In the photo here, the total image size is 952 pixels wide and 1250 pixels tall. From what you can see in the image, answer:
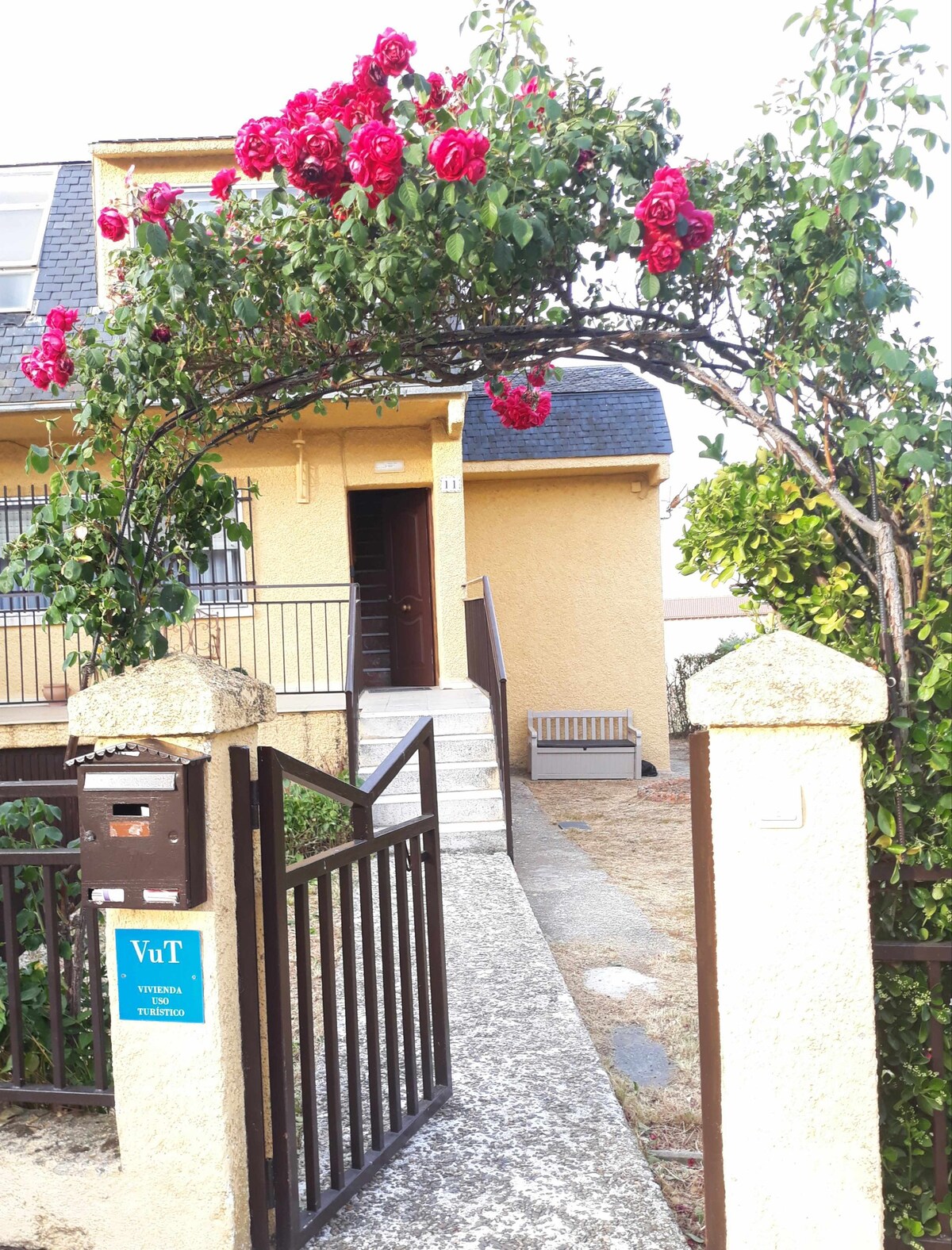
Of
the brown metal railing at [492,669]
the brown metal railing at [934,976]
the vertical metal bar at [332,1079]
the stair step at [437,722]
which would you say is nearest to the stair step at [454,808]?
the brown metal railing at [492,669]

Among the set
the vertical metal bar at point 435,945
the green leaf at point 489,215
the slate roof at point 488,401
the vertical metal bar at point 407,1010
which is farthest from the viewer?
the slate roof at point 488,401

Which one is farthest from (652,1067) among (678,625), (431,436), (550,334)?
(678,625)

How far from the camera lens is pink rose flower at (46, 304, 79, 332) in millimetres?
2953

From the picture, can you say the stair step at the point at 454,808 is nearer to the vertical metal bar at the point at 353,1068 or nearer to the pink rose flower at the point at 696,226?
the vertical metal bar at the point at 353,1068

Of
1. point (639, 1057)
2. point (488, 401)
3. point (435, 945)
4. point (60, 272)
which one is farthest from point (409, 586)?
point (435, 945)

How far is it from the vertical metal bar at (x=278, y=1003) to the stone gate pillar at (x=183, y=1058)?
0.09m

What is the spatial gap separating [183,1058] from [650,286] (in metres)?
2.09

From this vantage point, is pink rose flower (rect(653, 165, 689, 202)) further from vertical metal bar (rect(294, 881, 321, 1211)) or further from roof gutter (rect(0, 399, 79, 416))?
roof gutter (rect(0, 399, 79, 416))

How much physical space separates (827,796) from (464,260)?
143 centimetres

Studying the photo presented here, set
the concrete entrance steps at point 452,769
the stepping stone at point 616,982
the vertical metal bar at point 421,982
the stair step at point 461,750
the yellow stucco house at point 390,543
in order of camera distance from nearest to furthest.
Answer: the vertical metal bar at point 421,982 → the stepping stone at point 616,982 → the concrete entrance steps at point 452,769 → the stair step at point 461,750 → the yellow stucco house at point 390,543

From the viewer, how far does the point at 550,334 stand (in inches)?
106

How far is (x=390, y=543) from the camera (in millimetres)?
11539

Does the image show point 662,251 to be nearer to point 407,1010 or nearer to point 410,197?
point 410,197

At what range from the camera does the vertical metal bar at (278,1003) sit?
246 centimetres
